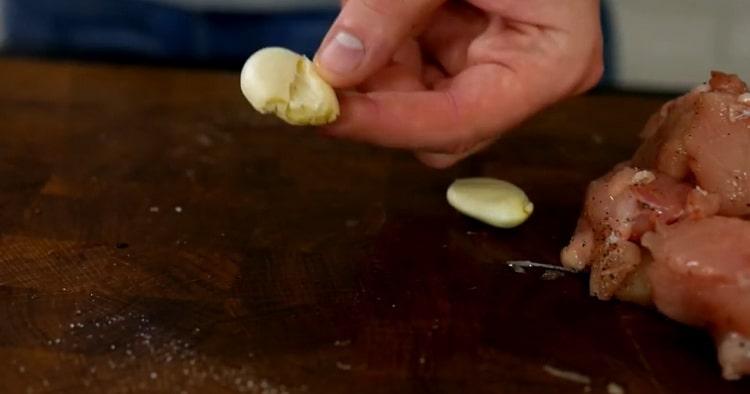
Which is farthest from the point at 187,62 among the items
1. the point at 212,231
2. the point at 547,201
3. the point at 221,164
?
the point at 547,201

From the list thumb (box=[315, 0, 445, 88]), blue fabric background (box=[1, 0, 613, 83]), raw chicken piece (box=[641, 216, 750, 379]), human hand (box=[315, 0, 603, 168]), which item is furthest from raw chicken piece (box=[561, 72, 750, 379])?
blue fabric background (box=[1, 0, 613, 83])

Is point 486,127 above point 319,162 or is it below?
above

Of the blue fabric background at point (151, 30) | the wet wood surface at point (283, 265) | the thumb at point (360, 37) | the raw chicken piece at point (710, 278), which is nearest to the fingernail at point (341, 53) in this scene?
the thumb at point (360, 37)

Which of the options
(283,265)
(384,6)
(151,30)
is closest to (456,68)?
(384,6)

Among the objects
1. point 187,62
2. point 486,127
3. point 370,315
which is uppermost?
point 486,127

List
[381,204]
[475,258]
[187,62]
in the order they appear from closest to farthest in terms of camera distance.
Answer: [475,258], [381,204], [187,62]

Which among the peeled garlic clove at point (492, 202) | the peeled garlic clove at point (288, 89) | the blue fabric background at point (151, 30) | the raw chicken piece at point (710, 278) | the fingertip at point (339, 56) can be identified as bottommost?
the blue fabric background at point (151, 30)

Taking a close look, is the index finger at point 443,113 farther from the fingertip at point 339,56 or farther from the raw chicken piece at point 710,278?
the raw chicken piece at point 710,278

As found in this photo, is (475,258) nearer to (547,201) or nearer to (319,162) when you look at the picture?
(547,201)
